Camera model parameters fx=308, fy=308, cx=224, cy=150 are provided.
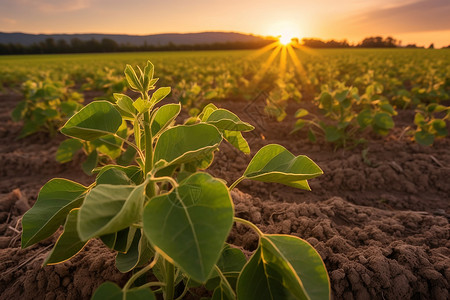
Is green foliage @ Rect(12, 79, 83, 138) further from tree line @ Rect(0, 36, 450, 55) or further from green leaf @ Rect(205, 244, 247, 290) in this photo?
tree line @ Rect(0, 36, 450, 55)

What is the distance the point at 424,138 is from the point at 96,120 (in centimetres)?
425

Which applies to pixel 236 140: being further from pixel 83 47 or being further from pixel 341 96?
pixel 83 47

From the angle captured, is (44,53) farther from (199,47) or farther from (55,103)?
(55,103)

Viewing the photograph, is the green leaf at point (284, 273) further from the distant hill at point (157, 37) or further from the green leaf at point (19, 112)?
the distant hill at point (157, 37)

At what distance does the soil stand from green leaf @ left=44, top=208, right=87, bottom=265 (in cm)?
56

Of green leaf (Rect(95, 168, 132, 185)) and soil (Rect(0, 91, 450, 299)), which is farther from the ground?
green leaf (Rect(95, 168, 132, 185))

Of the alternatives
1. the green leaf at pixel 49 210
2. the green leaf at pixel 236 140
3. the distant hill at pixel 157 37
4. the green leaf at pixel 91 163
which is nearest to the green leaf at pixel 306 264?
the green leaf at pixel 236 140

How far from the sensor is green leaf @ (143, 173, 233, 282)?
0.70m

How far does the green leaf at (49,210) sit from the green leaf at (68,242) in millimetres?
87

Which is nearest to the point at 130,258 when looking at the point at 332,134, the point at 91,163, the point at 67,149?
the point at 91,163

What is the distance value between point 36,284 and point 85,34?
142928mm

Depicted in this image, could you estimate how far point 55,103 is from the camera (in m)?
5.03

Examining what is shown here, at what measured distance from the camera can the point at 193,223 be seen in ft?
2.48

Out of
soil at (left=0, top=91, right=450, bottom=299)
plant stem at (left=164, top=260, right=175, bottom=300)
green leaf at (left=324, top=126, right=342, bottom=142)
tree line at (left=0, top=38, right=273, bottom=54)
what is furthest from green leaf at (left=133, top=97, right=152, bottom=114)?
tree line at (left=0, top=38, right=273, bottom=54)
